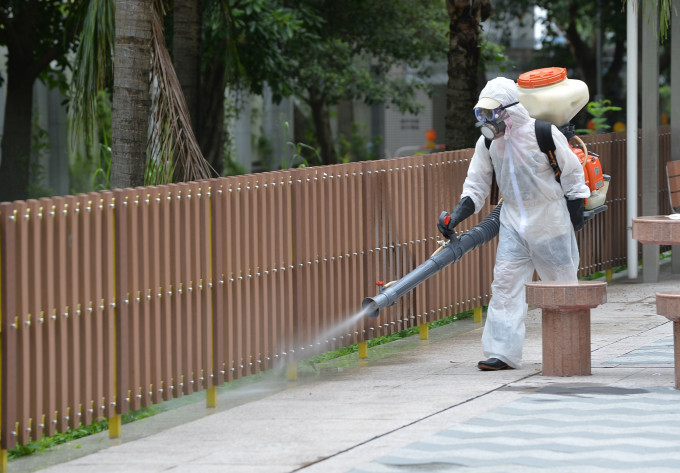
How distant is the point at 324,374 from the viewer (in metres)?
8.53

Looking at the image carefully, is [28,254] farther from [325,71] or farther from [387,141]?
[387,141]

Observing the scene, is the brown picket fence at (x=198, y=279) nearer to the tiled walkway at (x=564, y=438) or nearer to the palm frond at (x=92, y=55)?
the tiled walkway at (x=564, y=438)

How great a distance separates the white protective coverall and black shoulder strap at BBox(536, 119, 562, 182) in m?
0.03

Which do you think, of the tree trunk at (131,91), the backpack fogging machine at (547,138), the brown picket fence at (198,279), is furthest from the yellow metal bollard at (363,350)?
the tree trunk at (131,91)

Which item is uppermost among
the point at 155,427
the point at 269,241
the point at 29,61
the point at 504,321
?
the point at 29,61

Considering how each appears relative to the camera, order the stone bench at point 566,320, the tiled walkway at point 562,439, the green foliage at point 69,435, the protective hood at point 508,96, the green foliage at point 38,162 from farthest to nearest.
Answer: the green foliage at point 38,162
the protective hood at point 508,96
the stone bench at point 566,320
the green foliage at point 69,435
the tiled walkway at point 562,439

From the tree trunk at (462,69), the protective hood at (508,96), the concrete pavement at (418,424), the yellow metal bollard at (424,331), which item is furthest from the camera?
the tree trunk at (462,69)

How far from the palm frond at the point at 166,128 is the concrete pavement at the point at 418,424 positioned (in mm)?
1797

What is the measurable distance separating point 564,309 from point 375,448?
1985 millimetres

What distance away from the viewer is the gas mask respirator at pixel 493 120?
7.89 m

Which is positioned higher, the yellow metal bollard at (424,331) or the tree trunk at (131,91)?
the tree trunk at (131,91)

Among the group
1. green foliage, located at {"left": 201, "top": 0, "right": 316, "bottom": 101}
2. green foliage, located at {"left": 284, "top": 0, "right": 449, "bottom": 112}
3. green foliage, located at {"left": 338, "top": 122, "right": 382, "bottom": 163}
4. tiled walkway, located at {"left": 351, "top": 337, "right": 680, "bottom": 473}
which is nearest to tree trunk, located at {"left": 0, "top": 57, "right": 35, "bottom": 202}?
green foliage, located at {"left": 201, "top": 0, "right": 316, "bottom": 101}

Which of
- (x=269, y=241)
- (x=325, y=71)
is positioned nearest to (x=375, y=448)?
(x=269, y=241)

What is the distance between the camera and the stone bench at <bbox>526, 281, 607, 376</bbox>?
24.6 feet
